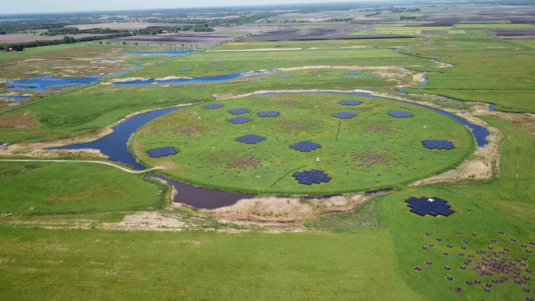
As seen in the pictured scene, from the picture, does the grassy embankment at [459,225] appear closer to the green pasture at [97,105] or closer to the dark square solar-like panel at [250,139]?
the dark square solar-like panel at [250,139]

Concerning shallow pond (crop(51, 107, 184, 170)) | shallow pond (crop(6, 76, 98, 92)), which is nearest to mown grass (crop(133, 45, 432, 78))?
shallow pond (crop(6, 76, 98, 92))

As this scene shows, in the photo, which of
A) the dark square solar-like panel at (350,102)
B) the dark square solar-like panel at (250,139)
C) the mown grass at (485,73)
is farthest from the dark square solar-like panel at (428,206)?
the mown grass at (485,73)

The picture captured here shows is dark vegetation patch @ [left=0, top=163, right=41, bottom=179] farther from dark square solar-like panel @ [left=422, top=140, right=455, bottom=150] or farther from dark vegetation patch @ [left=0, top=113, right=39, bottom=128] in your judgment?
dark square solar-like panel @ [left=422, top=140, right=455, bottom=150]

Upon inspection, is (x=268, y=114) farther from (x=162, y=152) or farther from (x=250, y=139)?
(x=162, y=152)

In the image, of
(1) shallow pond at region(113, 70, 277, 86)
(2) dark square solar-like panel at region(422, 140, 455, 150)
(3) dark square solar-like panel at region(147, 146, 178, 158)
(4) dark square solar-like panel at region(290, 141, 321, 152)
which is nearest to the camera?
(2) dark square solar-like panel at region(422, 140, 455, 150)

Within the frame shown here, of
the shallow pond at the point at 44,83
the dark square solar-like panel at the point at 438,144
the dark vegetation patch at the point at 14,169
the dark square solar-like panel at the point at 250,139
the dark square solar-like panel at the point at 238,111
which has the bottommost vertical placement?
the dark square solar-like panel at the point at 438,144

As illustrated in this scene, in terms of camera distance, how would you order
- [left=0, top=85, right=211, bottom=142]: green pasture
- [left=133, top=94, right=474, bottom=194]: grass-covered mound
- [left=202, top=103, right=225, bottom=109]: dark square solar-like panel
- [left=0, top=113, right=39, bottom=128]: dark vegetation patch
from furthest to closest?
1. [left=202, top=103, right=225, bottom=109]: dark square solar-like panel
2. [left=0, top=113, right=39, bottom=128]: dark vegetation patch
3. [left=0, top=85, right=211, bottom=142]: green pasture
4. [left=133, top=94, right=474, bottom=194]: grass-covered mound

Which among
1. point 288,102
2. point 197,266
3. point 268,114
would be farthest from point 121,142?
point 197,266
